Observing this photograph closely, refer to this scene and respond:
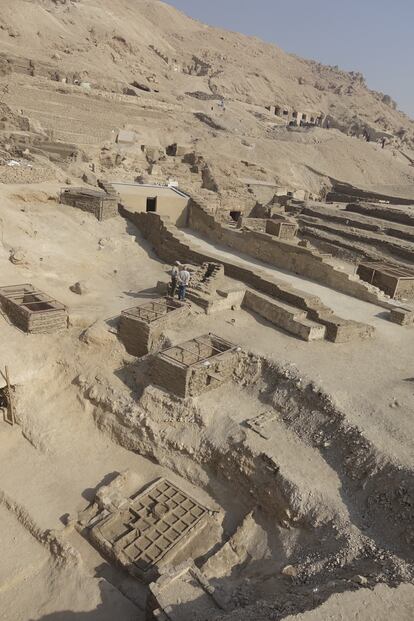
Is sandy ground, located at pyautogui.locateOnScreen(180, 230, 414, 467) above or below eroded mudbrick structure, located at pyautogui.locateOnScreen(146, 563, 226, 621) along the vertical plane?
above

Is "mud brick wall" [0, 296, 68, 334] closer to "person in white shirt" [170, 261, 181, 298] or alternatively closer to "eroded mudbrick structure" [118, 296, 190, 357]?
"eroded mudbrick structure" [118, 296, 190, 357]

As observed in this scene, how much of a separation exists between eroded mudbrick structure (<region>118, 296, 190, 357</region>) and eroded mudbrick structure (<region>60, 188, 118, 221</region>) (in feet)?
19.1

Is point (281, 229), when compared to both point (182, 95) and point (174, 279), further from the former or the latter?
point (182, 95)

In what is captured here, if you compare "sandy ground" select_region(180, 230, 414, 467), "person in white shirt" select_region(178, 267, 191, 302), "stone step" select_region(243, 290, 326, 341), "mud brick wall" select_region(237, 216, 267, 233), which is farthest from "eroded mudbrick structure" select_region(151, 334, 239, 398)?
"mud brick wall" select_region(237, 216, 267, 233)

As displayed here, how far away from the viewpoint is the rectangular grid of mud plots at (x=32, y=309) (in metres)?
9.28

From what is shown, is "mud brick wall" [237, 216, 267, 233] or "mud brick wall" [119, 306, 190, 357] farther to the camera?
"mud brick wall" [237, 216, 267, 233]

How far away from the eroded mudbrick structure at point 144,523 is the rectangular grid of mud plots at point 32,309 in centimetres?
354

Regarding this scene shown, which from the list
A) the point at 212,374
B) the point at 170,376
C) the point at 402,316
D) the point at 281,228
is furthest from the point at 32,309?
the point at 402,316

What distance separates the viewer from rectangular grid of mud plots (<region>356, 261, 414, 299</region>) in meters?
12.3

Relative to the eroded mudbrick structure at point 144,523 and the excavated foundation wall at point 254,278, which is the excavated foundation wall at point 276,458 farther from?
the excavated foundation wall at point 254,278

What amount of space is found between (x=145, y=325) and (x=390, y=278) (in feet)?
22.7

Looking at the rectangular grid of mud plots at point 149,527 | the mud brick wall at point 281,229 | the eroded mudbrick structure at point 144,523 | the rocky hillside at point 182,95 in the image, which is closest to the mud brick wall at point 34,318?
the eroded mudbrick structure at point 144,523

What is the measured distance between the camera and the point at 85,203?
48.3ft

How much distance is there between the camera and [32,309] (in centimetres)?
1007
